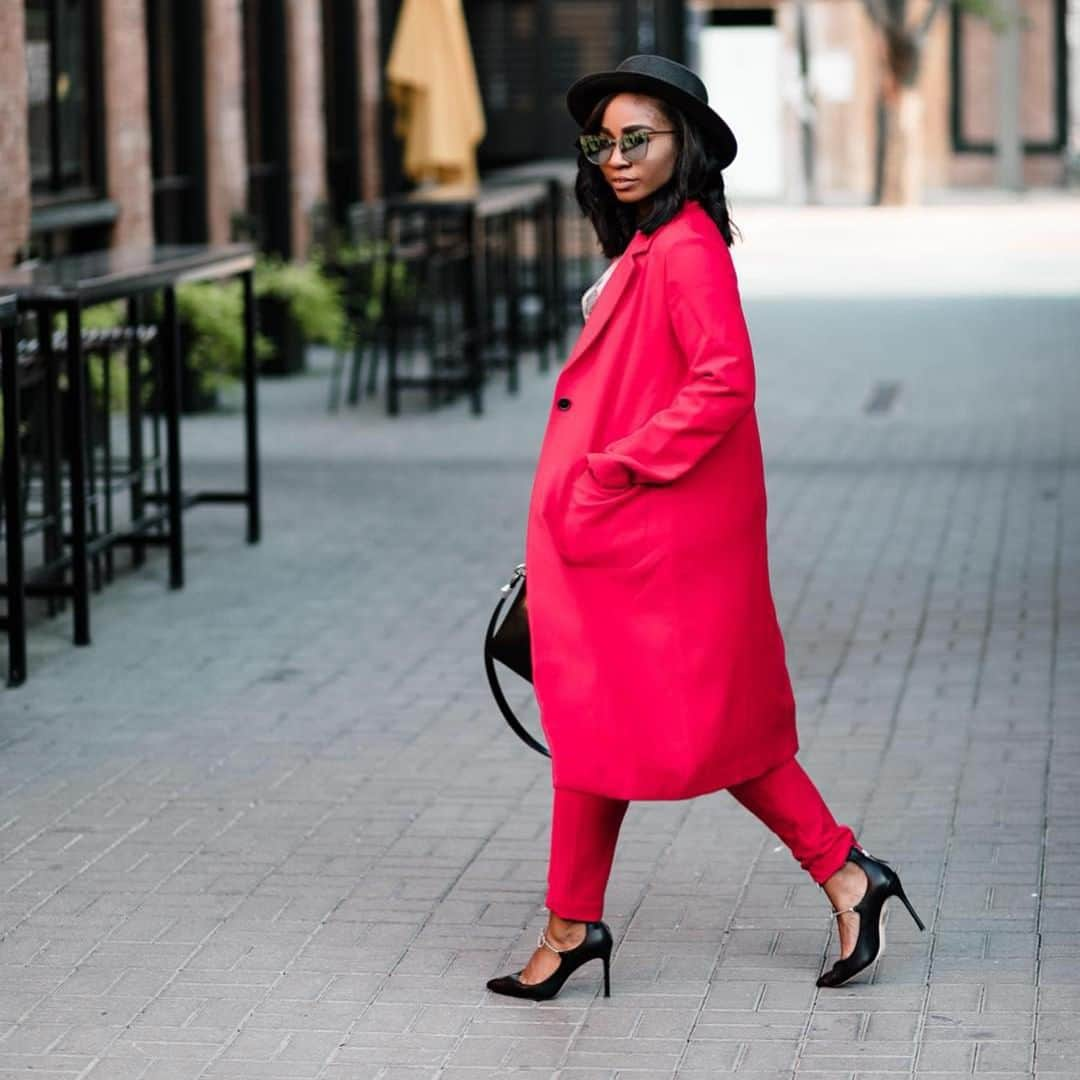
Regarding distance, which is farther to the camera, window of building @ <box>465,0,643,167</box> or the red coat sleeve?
window of building @ <box>465,0,643,167</box>

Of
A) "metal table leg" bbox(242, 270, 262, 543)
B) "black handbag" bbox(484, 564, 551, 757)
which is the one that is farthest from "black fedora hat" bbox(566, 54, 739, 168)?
"metal table leg" bbox(242, 270, 262, 543)

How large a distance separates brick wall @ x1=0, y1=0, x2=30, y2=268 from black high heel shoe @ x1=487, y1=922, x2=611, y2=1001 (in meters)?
7.63

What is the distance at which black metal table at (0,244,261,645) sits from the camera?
811cm

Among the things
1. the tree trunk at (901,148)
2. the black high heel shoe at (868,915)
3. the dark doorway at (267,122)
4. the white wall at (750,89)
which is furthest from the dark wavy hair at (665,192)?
the white wall at (750,89)

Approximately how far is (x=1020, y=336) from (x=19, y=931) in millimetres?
14046

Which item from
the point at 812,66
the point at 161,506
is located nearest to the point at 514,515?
the point at 161,506

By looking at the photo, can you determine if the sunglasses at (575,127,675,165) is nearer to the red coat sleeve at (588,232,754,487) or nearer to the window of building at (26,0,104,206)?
the red coat sleeve at (588,232,754,487)

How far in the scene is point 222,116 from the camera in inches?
627

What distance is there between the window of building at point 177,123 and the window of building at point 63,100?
1479mm

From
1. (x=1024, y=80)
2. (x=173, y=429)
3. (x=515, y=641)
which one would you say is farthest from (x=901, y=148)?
(x=515, y=641)

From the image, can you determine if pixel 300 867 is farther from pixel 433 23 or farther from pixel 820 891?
pixel 433 23

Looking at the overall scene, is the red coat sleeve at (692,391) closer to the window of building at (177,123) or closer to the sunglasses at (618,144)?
the sunglasses at (618,144)

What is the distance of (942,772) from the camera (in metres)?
6.66

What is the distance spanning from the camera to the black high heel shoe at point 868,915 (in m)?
4.85
